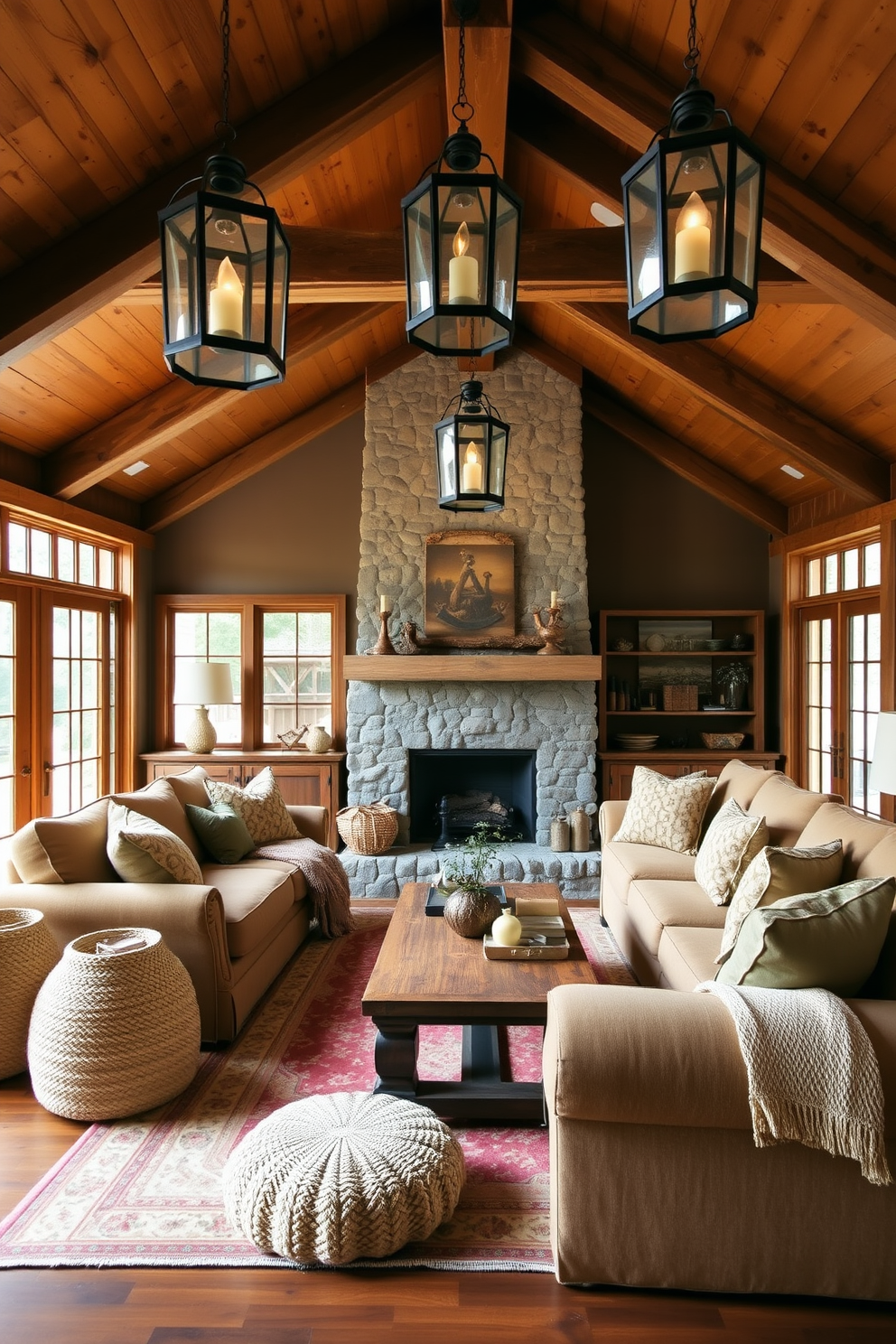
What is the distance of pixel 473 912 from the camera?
3281mm

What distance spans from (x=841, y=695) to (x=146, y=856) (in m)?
4.57

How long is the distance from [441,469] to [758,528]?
409 centimetres

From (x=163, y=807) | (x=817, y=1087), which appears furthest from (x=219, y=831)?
(x=817, y=1087)

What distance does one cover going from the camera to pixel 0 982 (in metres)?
2.96

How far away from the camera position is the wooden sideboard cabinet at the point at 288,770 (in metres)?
6.45

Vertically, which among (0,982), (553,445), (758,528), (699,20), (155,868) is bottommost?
(0,982)

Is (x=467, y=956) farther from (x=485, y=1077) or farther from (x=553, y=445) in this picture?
(x=553, y=445)

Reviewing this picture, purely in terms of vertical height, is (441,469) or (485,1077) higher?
(441,469)

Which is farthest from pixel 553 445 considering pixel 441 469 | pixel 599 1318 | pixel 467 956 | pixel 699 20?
pixel 599 1318

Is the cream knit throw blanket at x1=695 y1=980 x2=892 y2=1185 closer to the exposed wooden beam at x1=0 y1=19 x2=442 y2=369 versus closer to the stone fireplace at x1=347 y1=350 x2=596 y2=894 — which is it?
the exposed wooden beam at x1=0 y1=19 x2=442 y2=369

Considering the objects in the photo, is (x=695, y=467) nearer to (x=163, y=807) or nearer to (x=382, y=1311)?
(x=163, y=807)

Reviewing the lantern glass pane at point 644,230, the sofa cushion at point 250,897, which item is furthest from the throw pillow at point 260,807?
the lantern glass pane at point 644,230

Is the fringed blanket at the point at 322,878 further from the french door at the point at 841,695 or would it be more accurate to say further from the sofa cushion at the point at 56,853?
the french door at the point at 841,695

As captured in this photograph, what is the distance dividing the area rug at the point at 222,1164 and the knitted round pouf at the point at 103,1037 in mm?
105
